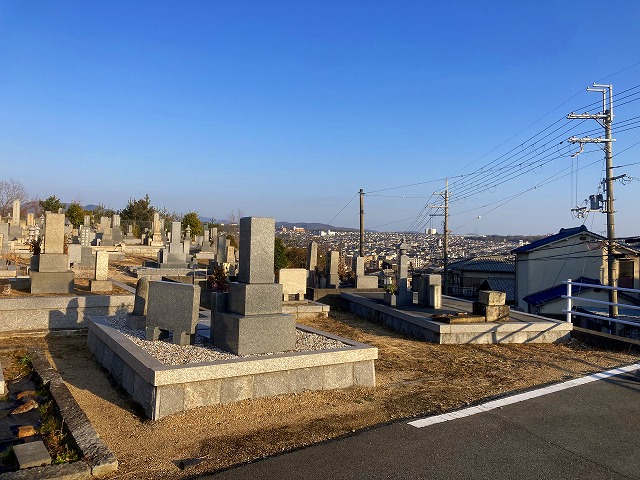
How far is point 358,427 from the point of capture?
477 cm

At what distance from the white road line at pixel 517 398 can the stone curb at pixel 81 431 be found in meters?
2.70

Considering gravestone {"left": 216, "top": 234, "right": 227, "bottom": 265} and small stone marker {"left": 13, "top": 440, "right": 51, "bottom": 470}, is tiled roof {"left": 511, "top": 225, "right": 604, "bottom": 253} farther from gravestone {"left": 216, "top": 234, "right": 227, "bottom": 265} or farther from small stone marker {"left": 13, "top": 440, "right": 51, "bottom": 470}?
small stone marker {"left": 13, "top": 440, "right": 51, "bottom": 470}

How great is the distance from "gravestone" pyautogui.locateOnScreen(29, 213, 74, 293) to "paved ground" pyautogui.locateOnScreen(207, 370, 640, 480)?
8.55 metres

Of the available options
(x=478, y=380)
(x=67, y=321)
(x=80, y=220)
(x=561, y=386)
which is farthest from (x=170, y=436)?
(x=80, y=220)

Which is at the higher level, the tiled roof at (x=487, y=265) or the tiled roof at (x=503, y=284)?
the tiled roof at (x=487, y=265)

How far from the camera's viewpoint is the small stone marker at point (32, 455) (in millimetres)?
3744

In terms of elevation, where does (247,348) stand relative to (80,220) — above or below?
below

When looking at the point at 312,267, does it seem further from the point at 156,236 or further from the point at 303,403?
the point at 156,236

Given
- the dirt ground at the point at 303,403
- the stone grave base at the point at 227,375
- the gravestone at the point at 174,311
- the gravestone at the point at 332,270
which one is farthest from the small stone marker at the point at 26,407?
the gravestone at the point at 332,270

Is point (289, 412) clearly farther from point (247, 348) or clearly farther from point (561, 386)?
point (561, 386)

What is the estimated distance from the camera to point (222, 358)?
5.78 m

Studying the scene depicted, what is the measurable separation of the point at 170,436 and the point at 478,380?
157 inches

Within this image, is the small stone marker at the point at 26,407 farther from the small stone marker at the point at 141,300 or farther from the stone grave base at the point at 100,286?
the stone grave base at the point at 100,286

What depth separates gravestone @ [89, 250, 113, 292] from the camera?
11.4 m
